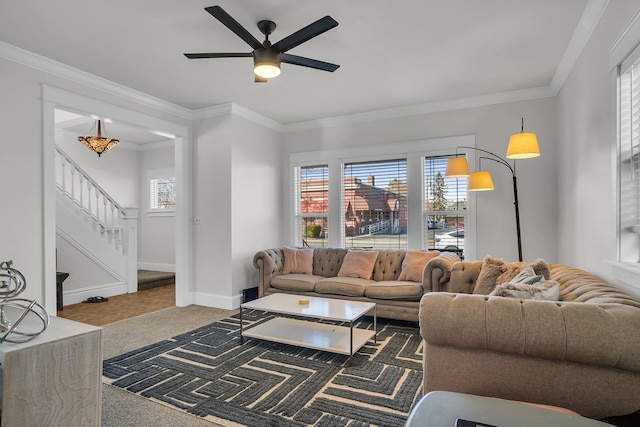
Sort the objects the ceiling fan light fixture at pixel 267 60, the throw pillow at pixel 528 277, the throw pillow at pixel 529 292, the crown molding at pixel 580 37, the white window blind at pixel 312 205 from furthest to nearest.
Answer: the white window blind at pixel 312 205
the ceiling fan light fixture at pixel 267 60
the crown molding at pixel 580 37
the throw pillow at pixel 528 277
the throw pillow at pixel 529 292

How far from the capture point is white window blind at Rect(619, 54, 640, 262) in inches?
83.5

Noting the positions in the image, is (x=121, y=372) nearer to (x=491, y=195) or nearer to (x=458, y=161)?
(x=458, y=161)

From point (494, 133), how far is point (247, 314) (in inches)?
154

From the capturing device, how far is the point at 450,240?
4809 millimetres

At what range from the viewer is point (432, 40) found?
3115mm

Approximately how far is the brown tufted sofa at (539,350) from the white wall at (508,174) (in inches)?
107

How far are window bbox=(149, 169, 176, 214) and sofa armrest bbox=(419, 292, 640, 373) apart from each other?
6.78 meters

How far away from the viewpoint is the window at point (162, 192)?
746 centimetres

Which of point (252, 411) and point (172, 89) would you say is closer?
point (252, 411)

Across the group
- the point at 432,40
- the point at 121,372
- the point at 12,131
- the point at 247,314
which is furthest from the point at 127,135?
the point at 432,40

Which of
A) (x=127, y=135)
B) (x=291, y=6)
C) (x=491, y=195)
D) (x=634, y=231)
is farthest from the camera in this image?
(x=127, y=135)

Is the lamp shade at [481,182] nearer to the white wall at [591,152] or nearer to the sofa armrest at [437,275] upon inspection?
the white wall at [591,152]

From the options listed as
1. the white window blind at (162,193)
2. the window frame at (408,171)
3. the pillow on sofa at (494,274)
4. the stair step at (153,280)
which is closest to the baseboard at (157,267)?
the stair step at (153,280)

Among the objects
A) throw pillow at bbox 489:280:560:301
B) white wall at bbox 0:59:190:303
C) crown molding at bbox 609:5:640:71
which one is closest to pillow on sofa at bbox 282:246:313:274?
white wall at bbox 0:59:190:303
